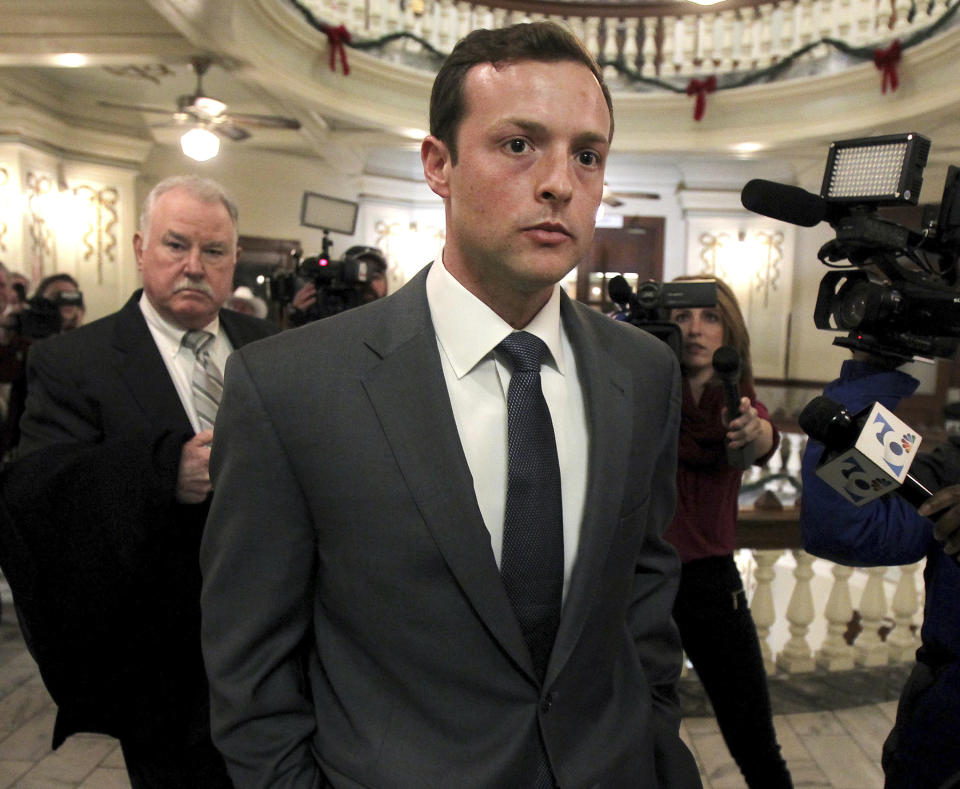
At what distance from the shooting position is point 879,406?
935 mm

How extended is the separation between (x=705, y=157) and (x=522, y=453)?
9.14 meters

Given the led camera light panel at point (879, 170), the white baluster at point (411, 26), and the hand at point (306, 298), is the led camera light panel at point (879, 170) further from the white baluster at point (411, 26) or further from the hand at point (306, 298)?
the white baluster at point (411, 26)

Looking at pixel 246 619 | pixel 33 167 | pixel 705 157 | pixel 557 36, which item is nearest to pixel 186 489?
pixel 246 619

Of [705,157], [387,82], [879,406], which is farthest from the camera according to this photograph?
[705,157]

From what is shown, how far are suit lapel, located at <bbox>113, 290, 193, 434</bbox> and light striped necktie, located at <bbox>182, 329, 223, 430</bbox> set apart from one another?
59mm

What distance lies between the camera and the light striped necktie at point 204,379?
5.35 ft

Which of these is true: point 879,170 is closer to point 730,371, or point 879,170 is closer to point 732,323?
point 730,371

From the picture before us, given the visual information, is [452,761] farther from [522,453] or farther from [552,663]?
[522,453]

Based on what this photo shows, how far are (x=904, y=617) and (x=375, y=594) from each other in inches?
116

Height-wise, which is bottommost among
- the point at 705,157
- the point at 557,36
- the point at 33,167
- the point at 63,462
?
the point at 63,462

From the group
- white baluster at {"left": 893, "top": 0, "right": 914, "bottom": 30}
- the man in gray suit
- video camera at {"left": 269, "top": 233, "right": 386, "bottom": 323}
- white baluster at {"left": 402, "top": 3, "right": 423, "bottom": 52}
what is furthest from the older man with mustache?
white baluster at {"left": 893, "top": 0, "right": 914, "bottom": 30}

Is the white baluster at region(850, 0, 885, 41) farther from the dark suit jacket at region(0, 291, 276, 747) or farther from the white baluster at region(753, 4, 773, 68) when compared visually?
the dark suit jacket at region(0, 291, 276, 747)

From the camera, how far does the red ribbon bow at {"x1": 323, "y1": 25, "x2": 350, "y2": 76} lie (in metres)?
6.56

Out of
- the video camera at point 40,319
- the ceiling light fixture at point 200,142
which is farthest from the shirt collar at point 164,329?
the ceiling light fixture at point 200,142
